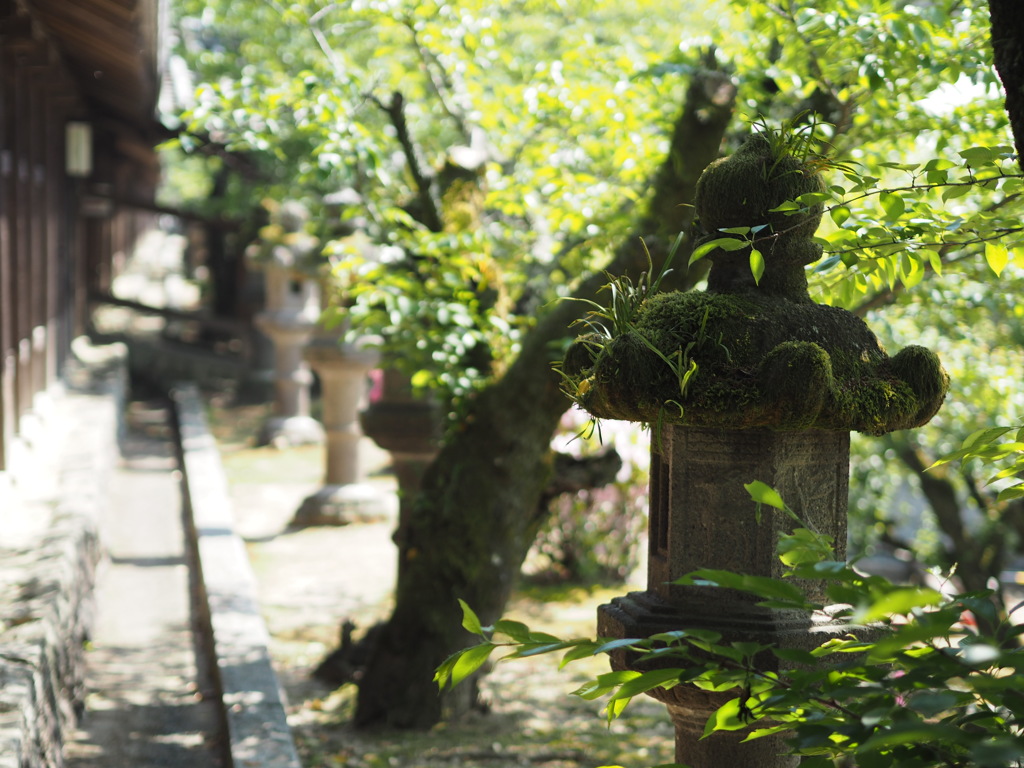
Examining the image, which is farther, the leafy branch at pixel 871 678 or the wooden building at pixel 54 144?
the wooden building at pixel 54 144

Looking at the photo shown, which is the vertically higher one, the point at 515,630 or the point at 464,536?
the point at 515,630

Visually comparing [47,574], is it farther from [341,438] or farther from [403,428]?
[341,438]

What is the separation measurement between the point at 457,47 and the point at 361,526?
537 cm

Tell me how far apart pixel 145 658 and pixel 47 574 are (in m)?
1.76

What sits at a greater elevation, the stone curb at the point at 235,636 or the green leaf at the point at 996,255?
the green leaf at the point at 996,255

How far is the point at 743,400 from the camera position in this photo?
245cm

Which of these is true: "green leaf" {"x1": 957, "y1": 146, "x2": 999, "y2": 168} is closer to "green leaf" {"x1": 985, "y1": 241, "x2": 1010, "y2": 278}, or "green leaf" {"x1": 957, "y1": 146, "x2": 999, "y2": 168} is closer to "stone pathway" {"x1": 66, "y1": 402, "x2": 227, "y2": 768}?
"green leaf" {"x1": 985, "y1": 241, "x2": 1010, "y2": 278}

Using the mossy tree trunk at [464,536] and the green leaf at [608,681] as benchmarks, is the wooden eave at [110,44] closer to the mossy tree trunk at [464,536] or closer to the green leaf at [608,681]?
the mossy tree trunk at [464,536]

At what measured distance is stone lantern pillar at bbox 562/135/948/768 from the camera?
249 centimetres

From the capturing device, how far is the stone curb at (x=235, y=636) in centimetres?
430

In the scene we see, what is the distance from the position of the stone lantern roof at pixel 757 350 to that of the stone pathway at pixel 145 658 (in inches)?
135

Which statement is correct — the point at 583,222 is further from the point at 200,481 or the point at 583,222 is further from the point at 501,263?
the point at 200,481

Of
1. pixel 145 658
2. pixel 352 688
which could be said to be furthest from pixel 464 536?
pixel 145 658

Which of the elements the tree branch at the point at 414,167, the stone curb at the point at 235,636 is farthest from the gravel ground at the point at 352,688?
the tree branch at the point at 414,167
